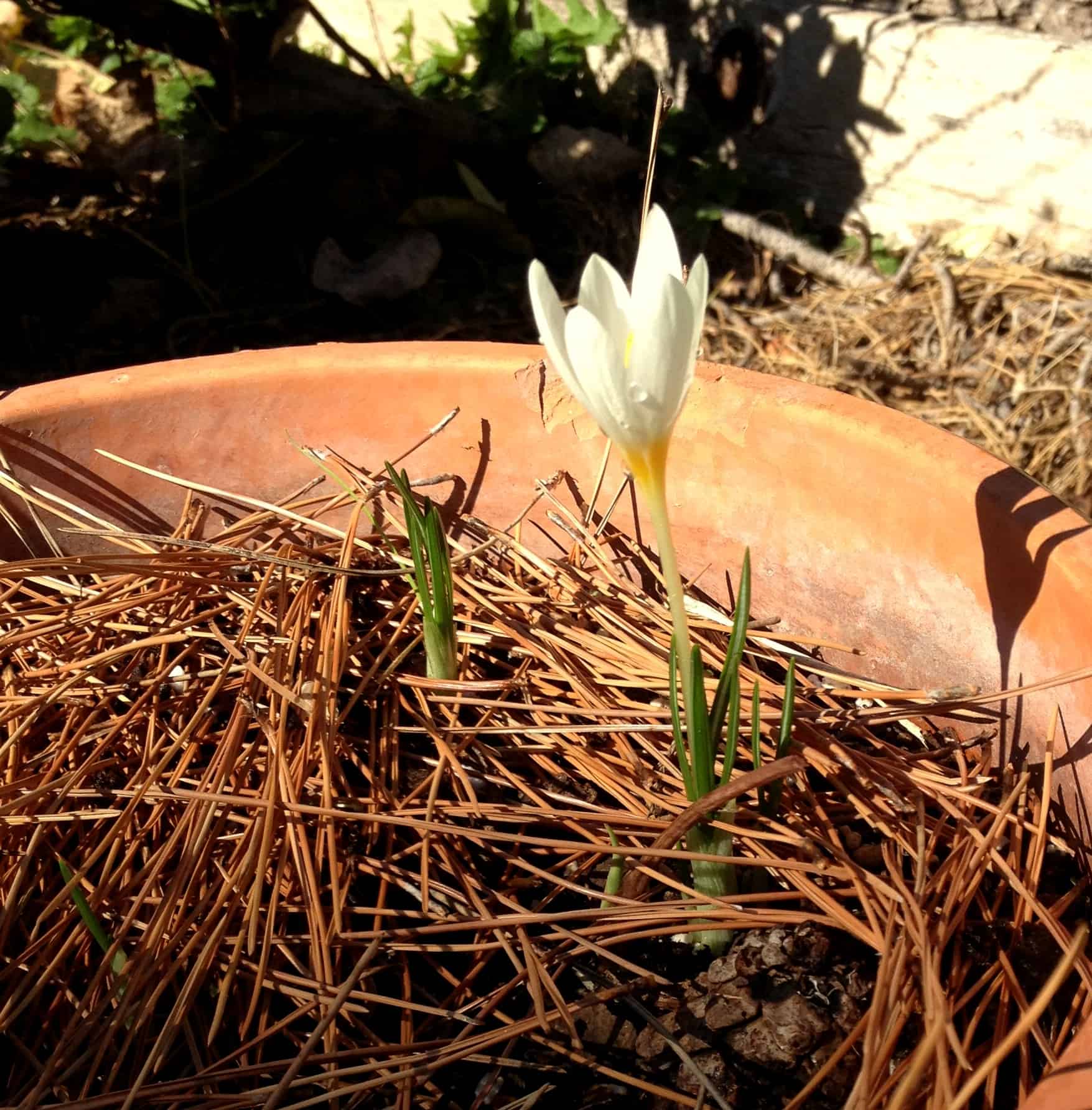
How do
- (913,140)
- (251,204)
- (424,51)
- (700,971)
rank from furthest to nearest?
(424,51) < (251,204) < (913,140) < (700,971)

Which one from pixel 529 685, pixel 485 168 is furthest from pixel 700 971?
pixel 485 168

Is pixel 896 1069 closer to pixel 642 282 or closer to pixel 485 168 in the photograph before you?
pixel 642 282

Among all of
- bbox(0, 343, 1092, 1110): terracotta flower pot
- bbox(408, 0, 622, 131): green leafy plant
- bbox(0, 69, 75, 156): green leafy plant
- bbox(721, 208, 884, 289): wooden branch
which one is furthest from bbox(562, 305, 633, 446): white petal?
bbox(0, 69, 75, 156): green leafy plant

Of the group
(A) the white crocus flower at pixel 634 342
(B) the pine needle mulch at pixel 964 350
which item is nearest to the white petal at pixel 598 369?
(A) the white crocus flower at pixel 634 342

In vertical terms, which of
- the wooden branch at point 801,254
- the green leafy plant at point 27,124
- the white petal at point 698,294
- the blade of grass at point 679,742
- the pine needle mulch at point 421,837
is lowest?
the pine needle mulch at point 421,837

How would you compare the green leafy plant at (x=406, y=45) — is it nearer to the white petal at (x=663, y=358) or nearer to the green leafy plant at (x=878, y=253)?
the green leafy plant at (x=878, y=253)

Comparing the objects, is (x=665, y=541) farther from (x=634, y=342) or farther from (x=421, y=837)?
(x=421, y=837)

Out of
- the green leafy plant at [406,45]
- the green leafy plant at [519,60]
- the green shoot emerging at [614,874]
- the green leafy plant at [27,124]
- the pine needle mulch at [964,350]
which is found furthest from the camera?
the green leafy plant at [406,45]

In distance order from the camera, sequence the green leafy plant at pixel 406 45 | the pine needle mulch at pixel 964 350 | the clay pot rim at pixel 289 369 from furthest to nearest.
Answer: the green leafy plant at pixel 406 45 → the pine needle mulch at pixel 964 350 → the clay pot rim at pixel 289 369

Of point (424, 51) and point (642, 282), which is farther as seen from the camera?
point (424, 51)
